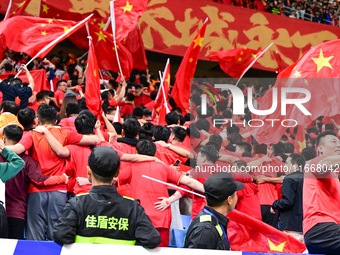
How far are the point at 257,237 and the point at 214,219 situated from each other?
3.70 ft

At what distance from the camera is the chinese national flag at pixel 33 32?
852 cm

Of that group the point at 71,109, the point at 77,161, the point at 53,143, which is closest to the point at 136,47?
the point at 71,109

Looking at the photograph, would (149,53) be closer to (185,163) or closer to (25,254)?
(185,163)

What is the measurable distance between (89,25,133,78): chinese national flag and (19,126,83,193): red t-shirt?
5332mm

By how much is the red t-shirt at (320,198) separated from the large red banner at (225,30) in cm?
1261

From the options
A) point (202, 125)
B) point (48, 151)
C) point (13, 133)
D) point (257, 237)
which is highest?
point (13, 133)

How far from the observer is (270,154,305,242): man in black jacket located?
533cm

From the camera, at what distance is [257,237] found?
4.26 meters

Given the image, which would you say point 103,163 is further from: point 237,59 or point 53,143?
point 237,59

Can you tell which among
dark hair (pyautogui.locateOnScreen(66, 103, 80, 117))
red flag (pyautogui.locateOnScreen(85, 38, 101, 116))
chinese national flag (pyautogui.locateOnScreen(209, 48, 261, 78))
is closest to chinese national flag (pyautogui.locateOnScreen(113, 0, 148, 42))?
chinese national flag (pyautogui.locateOnScreen(209, 48, 261, 78))

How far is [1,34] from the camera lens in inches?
324

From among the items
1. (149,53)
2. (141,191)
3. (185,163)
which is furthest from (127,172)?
(149,53)

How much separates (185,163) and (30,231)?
207cm

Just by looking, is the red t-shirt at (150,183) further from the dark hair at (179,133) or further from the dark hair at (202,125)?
the dark hair at (202,125)
